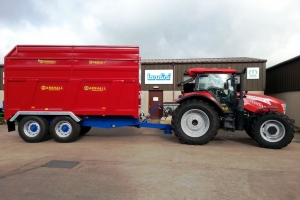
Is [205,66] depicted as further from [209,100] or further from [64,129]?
[64,129]

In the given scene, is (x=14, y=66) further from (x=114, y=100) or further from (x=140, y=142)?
(x=140, y=142)

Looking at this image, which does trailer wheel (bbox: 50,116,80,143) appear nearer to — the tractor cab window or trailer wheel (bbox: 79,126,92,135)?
trailer wheel (bbox: 79,126,92,135)

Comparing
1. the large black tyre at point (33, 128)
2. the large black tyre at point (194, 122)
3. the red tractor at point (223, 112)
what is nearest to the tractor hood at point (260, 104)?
the red tractor at point (223, 112)

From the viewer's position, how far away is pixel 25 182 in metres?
4.52

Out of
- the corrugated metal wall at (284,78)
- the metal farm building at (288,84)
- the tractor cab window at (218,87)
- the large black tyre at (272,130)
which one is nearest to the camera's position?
the large black tyre at (272,130)

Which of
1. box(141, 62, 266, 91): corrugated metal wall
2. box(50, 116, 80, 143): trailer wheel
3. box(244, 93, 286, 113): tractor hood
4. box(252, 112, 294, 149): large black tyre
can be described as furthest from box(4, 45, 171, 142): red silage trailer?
box(141, 62, 266, 91): corrugated metal wall


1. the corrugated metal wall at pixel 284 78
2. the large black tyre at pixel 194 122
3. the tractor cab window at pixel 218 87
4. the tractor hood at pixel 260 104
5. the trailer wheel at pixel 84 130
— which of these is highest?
the corrugated metal wall at pixel 284 78

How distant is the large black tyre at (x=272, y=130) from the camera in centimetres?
741

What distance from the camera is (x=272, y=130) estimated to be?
7.53 metres

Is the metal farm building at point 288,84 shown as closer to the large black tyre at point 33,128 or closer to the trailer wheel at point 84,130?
the trailer wheel at point 84,130

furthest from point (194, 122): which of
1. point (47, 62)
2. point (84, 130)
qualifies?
point (47, 62)

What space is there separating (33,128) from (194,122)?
17.7ft

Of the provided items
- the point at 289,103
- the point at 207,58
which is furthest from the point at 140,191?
the point at 207,58

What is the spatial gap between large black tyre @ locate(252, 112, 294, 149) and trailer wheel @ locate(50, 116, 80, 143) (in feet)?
18.9
